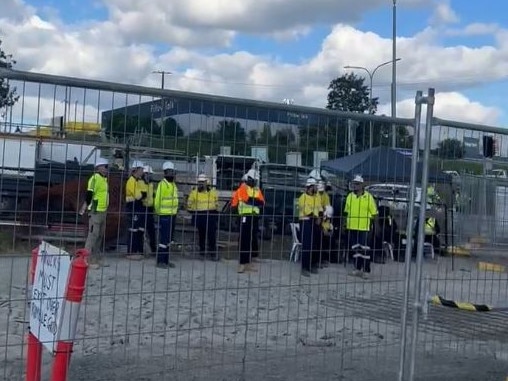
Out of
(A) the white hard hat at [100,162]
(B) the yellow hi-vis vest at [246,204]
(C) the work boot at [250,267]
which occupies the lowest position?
(C) the work boot at [250,267]

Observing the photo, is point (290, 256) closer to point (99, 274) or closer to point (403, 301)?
point (403, 301)

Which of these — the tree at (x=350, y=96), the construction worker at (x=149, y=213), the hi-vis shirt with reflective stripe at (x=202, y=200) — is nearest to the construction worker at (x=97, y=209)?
the construction worker at (x=149, y=213)

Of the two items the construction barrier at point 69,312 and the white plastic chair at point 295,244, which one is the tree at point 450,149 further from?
the construction barrier at point 69,312

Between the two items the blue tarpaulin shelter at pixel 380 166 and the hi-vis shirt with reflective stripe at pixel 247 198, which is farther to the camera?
the blue tarpaulin shelter at pixel 380 166

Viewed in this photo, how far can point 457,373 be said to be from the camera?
8.12 m

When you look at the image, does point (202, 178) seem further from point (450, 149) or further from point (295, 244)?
point (450, 149)

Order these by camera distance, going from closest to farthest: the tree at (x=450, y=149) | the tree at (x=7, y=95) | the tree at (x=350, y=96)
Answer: the tree at (x=7, y=95) < the tree at (x=450, y=149) < the tree at (x=350, y=96)

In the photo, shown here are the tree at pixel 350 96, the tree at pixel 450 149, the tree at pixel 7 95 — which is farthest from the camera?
the tree at pixel 350 96

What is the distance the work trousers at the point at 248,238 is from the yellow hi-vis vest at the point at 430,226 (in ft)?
4.49

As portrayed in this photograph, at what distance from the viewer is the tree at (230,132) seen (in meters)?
6.16

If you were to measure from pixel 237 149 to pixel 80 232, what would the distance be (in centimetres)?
119

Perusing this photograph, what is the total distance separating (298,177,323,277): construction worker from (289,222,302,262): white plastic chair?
0.13 ft

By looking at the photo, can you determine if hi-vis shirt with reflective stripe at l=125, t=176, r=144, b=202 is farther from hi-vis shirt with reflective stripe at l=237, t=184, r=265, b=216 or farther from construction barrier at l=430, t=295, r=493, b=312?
construction barrier at l=430, t=295, r=493, b=312

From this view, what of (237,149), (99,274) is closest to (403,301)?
(237,149)
